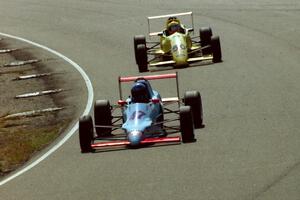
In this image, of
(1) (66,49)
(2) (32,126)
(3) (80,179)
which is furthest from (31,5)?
(3) (80,179)

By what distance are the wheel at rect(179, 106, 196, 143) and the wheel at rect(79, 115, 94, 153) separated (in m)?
1.61

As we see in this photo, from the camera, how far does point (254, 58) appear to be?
79.6 feet

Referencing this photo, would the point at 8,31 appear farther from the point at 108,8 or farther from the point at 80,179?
the point at 80,179

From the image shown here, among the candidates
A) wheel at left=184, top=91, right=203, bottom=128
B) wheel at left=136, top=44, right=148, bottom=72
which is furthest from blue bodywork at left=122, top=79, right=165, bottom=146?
wheel at left=136, top=44, right=148, bottom=72

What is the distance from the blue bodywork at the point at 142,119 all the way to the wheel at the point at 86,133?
600mm

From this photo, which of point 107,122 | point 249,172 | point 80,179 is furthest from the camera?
point 107,122

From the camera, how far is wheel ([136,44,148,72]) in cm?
2405

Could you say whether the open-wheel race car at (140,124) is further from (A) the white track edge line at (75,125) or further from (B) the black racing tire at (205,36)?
(B) the black racing tire at (205,36)

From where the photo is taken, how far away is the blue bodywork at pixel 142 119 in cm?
1603

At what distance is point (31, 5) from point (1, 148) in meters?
21.2

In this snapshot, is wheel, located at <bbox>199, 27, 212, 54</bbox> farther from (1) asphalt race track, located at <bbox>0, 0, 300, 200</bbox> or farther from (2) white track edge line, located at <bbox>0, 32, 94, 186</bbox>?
(2) white track edge line, located at <bbox>0, 32, 94, 186</bbox>

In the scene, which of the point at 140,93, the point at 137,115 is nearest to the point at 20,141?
the point at 140,93

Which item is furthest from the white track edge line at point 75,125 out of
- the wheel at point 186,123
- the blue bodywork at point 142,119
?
the wheel at point 186,123

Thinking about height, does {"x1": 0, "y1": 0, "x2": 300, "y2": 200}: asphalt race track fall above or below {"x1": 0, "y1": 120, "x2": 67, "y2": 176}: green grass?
above
